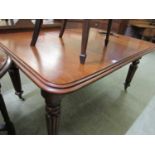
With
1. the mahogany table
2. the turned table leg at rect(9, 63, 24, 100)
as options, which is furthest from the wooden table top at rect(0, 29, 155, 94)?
the turned table leg at rect(9, 63, 24, 100)

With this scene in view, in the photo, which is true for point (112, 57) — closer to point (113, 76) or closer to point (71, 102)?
point (71, 102)

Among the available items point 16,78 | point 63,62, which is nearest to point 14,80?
point 16,78

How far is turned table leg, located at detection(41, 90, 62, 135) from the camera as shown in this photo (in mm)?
626

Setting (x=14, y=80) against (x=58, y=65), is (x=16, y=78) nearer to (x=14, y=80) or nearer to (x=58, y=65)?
(x=14, y=80)

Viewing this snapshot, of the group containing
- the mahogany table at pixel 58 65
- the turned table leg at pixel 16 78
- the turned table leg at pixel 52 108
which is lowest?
the turned table leg at pixel 16 78

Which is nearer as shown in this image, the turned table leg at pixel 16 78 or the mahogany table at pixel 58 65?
the mahogany table at pixel 58 65

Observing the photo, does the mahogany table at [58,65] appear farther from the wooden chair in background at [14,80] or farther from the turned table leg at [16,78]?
the turned table leg at [16,78]

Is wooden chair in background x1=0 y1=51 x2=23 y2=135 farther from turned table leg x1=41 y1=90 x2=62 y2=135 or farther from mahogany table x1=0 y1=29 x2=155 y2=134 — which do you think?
turned table leg x1=41 y1=90 x2=62 y2=135

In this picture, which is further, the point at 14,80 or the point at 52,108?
the point at 14,80

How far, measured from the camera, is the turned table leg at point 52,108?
63 centimetres

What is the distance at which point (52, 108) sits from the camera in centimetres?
66

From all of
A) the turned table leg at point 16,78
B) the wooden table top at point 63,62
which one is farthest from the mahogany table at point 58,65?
the turned table leg at point 16,78
